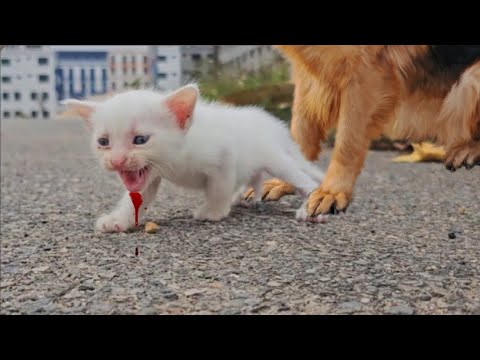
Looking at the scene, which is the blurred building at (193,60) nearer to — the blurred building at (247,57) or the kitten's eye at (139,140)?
the blurred building at (247,57)

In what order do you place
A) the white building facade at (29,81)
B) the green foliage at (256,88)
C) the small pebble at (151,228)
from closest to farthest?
the small pebble at (151,228) < the white building facade at (29,81) < the green foliage at (256,88)

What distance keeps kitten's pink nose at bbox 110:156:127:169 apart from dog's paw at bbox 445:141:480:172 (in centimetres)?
65

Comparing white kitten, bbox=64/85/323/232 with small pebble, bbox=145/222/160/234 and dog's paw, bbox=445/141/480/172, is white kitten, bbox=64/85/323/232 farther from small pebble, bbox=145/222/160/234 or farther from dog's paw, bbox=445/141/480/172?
dog's paw, bbox=445/141/480/172

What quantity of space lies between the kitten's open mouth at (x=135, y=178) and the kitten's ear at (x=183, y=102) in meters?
0.13

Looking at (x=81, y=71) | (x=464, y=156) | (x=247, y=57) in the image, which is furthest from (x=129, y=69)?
(x=464, y=156)

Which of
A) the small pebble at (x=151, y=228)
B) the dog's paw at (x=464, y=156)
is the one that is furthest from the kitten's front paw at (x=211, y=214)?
the dog's paw at (x=464, y=156)

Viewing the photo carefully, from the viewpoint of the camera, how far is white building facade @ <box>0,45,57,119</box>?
168 cm

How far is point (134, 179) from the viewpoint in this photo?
1.37 m

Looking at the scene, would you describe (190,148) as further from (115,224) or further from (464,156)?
(464,156)

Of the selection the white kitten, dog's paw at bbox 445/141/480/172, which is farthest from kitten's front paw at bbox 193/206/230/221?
dog's paw at bbox 445/141/480/172

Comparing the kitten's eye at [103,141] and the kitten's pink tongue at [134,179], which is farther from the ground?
the kitten's eye at [103,141]

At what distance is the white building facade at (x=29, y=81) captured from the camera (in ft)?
5.51
